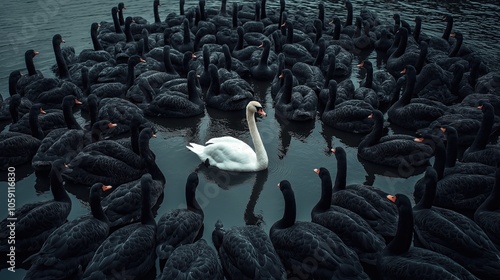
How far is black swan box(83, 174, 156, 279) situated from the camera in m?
6.72

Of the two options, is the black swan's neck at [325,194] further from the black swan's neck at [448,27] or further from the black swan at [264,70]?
the black swan's neck at [448,27]

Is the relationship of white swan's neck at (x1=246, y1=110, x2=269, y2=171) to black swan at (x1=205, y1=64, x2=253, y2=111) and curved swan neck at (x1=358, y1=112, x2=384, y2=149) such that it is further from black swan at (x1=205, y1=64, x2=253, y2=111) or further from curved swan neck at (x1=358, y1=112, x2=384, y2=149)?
black swan at (x1=205, y1=64, x2=253, y2=111)

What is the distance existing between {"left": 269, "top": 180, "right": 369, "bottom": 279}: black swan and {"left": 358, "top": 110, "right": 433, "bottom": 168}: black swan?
3.66 m

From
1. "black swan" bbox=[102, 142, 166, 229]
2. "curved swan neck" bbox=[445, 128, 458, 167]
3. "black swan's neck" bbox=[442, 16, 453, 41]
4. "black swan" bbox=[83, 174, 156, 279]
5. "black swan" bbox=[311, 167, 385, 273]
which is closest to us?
"black swan" bbox=[83, 174, 156, 279]

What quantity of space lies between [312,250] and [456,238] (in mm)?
2486

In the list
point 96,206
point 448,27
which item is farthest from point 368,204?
point 448,27

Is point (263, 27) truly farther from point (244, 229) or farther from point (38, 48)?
point (244, 229)

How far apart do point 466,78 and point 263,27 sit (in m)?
9.00

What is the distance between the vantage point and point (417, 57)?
15953mm

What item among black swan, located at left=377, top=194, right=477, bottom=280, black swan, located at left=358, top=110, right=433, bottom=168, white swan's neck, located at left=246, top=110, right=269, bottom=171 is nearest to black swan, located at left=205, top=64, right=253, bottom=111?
white swan's neck, located at left=246, top=110, right=269, bottom=171

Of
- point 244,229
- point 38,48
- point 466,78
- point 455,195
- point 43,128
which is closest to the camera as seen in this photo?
point 244,229

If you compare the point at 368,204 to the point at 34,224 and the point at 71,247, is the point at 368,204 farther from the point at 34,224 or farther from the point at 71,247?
the point at 34,224

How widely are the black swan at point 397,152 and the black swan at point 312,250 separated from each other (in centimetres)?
366

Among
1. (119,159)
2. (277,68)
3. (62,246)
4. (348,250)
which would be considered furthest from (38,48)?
(348,250)
